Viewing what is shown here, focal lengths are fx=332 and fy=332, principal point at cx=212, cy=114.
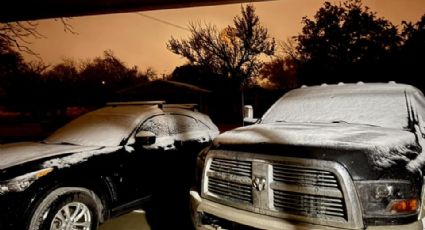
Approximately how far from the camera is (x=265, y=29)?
32.7 metres

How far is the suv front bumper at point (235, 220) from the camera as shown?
101 inches

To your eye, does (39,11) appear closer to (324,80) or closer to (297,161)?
(297,161)

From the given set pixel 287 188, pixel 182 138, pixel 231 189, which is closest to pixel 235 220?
pixel 231 189

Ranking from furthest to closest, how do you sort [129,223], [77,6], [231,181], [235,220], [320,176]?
[77,6], [129,223], [231,181], [235,220], [320,176]

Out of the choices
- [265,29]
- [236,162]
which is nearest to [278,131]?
[236,162]

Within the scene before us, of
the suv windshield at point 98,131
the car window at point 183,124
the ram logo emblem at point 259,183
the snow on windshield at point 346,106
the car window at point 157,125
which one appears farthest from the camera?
the car window at point 183,124

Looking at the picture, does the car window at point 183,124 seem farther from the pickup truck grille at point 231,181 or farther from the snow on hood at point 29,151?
the pickup truck grille at point 231,181

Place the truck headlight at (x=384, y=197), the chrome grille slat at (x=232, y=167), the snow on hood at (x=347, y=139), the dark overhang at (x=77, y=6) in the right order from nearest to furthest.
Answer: the truck headlight at (x=384, y=197) < the snow on hood at (x=347, y=139) < the chrome grille slat at (x=232, y=167) < the dark overhang at (x=77, y=6)

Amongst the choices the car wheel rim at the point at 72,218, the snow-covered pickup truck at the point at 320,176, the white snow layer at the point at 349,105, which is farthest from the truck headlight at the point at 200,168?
the car wheel rim at the point at 72,218

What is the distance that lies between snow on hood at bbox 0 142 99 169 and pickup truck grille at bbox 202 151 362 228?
7.20 ft

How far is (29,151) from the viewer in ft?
14.2

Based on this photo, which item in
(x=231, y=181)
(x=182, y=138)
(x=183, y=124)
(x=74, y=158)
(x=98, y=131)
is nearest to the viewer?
(x=231, y=181)

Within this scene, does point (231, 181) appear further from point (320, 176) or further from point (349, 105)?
point (349, 105)

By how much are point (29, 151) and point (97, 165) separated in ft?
3.01
